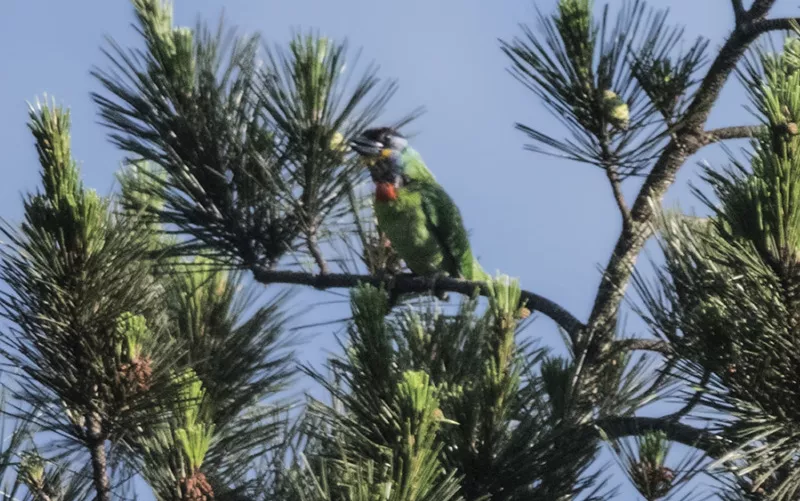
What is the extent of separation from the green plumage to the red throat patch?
0.06ft

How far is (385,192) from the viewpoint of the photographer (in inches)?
182

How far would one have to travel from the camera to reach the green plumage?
4316 millimetres

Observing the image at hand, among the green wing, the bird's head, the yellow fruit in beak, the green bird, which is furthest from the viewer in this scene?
the green wing

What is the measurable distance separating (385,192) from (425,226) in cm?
22

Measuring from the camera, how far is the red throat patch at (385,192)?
4.59m

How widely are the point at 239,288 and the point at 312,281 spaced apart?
0.49m

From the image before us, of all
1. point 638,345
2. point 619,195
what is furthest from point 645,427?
point 619,195

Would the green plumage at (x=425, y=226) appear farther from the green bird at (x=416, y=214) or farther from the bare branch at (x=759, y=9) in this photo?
the bare branch at (x=759, y=9)

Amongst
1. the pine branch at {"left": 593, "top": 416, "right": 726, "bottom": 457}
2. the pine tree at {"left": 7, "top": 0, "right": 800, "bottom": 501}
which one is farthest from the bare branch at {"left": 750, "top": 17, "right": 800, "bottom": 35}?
the pine branch at {"left": 593, "top": 416, "right": 726, "bottom": 457}

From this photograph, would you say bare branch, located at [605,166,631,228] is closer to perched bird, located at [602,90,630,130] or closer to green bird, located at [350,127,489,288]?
perched bird, located at [602,90,630,130]

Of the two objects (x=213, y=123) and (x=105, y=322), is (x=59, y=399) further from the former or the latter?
(x=213, y=123)

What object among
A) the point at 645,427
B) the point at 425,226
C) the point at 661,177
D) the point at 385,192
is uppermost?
the point at 385,192

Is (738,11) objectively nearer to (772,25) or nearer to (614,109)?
(772,25)

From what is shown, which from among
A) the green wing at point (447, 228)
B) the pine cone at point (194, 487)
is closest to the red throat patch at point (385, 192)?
the green wing at point (447, 228)
